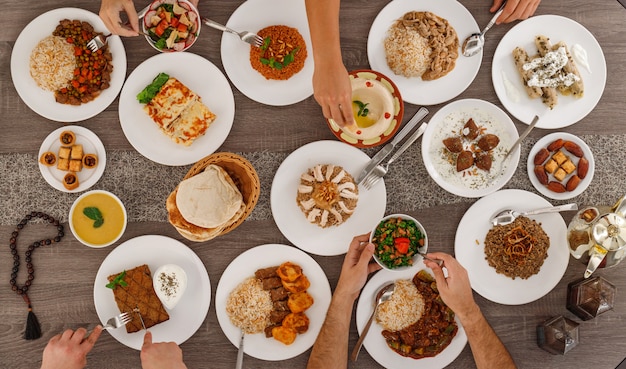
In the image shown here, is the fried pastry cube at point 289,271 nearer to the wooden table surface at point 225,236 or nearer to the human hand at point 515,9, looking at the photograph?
the wooden table surface at point 225,236

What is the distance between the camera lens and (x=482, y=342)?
2596 mm

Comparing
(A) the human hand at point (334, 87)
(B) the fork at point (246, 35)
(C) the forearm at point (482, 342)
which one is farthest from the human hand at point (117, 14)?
(C) the forearm at point (482, 342)

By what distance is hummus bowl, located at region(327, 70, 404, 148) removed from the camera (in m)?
2.60

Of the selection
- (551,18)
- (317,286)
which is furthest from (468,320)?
(551,18)

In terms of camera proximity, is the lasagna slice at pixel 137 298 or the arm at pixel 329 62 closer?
the arm at pixel 329 62

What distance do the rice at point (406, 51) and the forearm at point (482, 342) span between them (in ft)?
4.47

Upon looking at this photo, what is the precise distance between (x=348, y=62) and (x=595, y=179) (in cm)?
160

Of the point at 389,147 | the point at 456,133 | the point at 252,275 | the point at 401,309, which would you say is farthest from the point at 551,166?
the point at 252,275

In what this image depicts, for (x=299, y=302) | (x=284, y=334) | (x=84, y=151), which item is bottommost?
(x=284, y=334)

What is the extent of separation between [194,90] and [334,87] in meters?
0.97

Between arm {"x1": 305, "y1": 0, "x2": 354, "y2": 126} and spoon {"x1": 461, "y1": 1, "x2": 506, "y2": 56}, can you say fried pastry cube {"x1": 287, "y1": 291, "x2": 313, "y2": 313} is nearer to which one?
arm {"x1": 305, "y1": 0, "x2": 354, "y2": 126}

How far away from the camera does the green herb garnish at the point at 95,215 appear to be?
2621 mm

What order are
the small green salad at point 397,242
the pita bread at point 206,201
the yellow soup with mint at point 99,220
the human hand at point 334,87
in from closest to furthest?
1. the human hand at point 334,87
2. the pita bread at point 206,201
3. the small green salad at point 397,242
4. the yellow soup with mint at point 99,220

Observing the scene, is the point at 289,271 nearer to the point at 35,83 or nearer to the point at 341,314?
the point at 341,314
